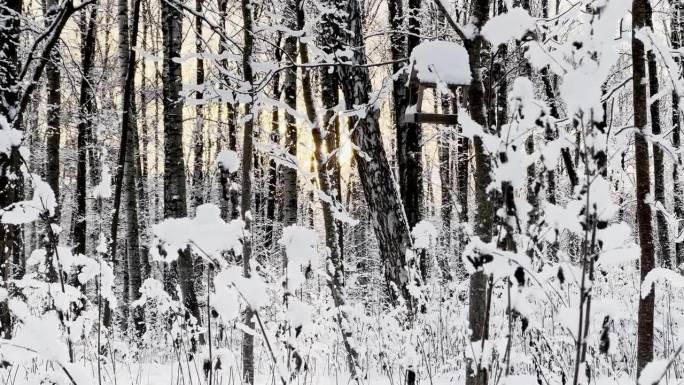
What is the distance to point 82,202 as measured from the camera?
35.1 ft

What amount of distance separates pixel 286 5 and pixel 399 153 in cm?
301

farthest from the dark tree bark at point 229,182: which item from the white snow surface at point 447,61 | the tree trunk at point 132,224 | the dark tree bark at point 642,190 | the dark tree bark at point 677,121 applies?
the dark tree bark at point 677,121

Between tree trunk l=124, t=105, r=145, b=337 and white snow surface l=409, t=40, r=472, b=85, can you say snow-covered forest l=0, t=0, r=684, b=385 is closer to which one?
white snow surface l=409, t=40, r=472, b=85

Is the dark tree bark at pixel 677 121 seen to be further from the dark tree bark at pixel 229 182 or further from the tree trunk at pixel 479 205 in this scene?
the tree trunk at pixel 479 205

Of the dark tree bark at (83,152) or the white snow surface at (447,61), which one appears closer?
the white snow surface at (447,61)

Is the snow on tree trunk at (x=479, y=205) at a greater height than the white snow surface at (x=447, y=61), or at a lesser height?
lesser

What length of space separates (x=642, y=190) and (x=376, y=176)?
9.40ft

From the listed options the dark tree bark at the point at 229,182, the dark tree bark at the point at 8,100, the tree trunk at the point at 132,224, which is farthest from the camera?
the tree trunk at the point at 132,224

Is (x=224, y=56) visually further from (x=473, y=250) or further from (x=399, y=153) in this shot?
(x=399, y=153)

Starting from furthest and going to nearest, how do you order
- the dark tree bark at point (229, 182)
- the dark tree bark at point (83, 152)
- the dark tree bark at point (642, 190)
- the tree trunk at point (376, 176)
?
1. the dark tree bark at point (83, 152)
2. the tree trunk at point (376, 176)
3. the dark tree bark at point (229, 182)
4. the dark tree bark at point (642, 190)

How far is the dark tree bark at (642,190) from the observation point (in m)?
2.46

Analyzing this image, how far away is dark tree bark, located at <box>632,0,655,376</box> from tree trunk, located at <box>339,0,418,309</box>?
262 centimetres

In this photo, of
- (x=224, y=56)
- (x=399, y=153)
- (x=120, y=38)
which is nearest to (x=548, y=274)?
(x=224, y=56)

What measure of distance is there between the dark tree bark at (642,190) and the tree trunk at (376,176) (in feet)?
8.60
